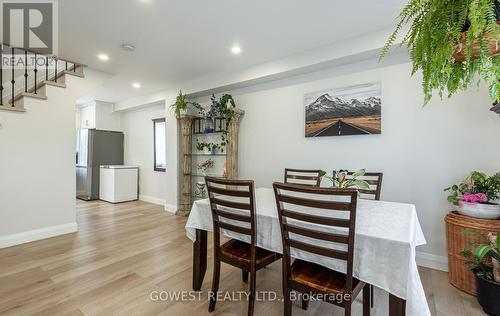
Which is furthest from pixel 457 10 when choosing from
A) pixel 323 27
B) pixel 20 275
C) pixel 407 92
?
pixel 20 275

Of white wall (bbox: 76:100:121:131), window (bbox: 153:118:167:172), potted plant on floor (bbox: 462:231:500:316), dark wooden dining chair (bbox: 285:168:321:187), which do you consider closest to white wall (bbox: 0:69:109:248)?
window (bbox: 153:118:167:172)

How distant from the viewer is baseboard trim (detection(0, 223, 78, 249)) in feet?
10.1

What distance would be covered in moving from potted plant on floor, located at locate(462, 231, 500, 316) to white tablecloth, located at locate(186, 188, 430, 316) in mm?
658

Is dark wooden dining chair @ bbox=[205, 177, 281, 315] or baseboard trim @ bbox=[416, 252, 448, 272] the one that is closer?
dark wooden dining chair @ bbox=[205, 177, 281, 315]

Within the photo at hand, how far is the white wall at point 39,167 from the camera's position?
3129 mm

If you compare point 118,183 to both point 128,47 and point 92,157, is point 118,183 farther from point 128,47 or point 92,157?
point 128,47

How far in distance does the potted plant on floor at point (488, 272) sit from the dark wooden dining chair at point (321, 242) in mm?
1056

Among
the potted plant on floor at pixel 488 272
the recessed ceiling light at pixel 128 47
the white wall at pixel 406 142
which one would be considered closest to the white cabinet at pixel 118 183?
the recessed ceiling light at pixel 128 47

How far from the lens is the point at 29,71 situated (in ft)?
13.7

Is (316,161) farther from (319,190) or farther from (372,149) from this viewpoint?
(319,190)

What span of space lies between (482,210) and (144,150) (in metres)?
6.12

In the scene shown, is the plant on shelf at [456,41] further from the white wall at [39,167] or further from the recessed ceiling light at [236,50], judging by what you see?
the white wall at [39,167]

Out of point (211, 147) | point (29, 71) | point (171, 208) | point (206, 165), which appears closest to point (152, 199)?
point (171, 208)

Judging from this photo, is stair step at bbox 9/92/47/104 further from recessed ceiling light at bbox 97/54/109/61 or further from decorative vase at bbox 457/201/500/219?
decorative vase at bbox 457/201/500/219
